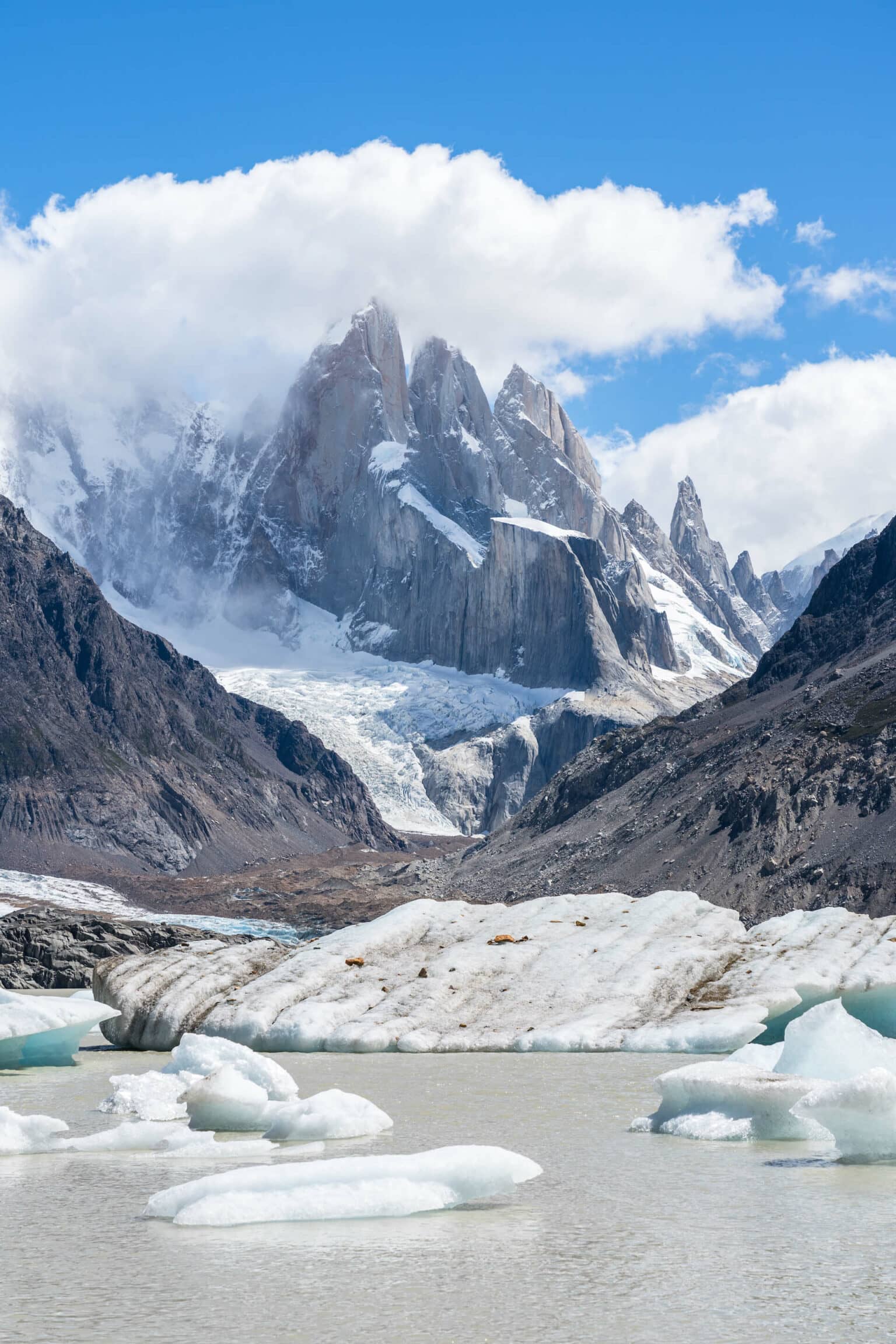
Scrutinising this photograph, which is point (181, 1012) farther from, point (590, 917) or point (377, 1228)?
point (377, 1228)

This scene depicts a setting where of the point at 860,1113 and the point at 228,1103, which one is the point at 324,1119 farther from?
the point at 860,1113

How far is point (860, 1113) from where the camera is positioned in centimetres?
1788

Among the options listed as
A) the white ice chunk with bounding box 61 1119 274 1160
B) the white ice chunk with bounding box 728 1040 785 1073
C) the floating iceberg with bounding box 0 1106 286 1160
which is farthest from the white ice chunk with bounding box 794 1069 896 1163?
the white ice chunk with bounding box 61 1119 274 1160

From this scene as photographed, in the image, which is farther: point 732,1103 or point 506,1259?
point 732,1103

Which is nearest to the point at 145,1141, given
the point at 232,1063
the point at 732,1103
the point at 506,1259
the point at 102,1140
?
the point at 102,1140

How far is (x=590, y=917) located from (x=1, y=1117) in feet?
78.7

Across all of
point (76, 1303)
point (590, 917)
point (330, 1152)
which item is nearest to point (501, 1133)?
point (330, 1152)

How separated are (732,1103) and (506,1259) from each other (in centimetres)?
750

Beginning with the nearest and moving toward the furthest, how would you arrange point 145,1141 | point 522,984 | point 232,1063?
1. point 145,1141
2. point 232,1063
3. point 522,984

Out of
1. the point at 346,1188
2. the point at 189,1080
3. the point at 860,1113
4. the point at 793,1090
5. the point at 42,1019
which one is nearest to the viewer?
the point at 346,1188

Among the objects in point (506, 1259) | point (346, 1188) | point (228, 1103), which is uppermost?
point (228, 1103)

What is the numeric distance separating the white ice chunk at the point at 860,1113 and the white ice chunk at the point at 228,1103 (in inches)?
310

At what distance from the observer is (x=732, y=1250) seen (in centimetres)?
1406

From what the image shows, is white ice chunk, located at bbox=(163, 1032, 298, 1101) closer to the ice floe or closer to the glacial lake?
the glacial lake
